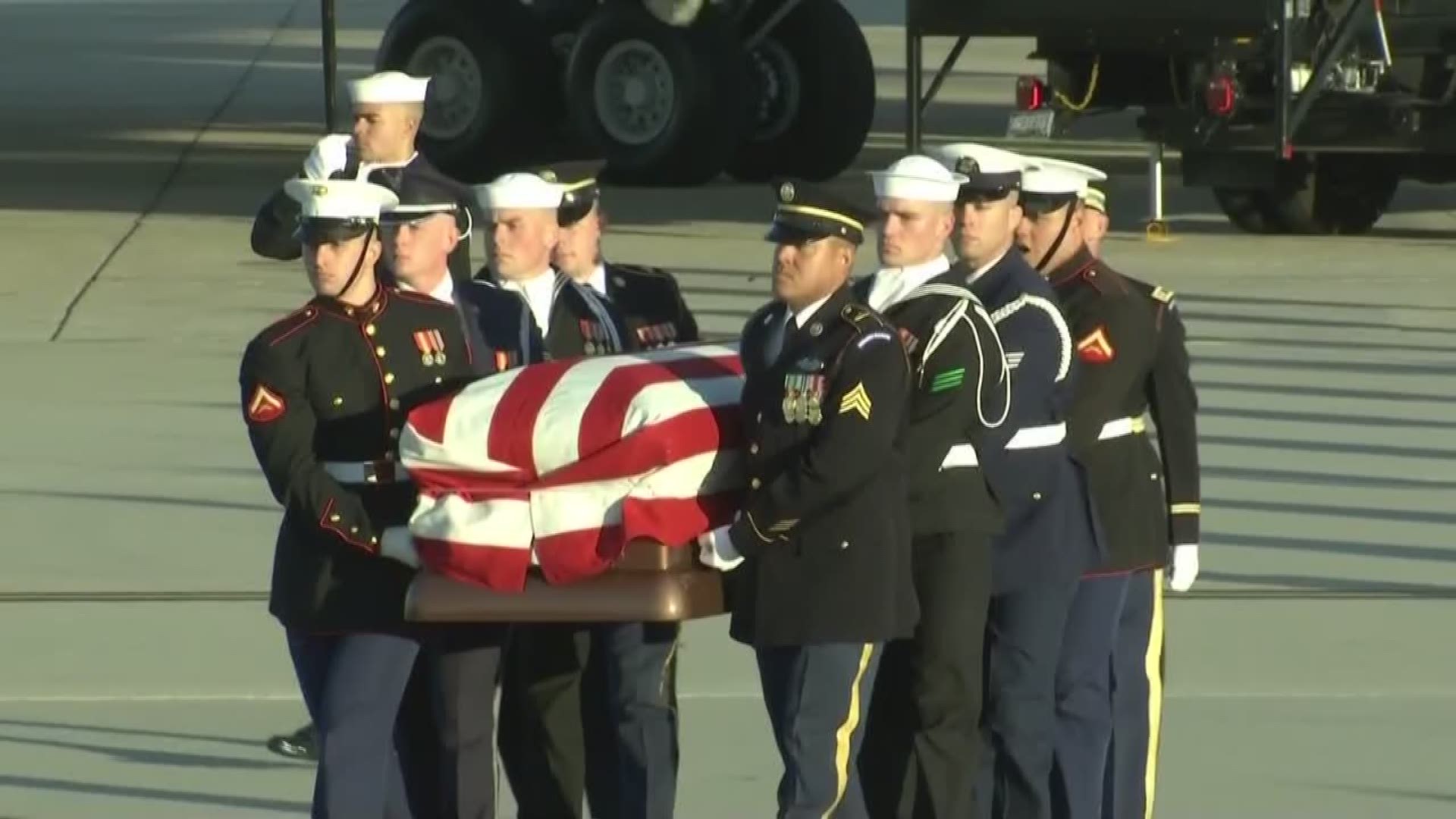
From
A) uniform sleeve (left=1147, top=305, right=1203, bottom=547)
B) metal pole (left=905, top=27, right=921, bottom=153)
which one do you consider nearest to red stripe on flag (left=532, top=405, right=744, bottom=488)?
uniform sleeve (left=1147, top=305, right=1203, bottom=547)

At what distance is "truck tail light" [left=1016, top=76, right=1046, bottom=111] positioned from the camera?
18.9 m

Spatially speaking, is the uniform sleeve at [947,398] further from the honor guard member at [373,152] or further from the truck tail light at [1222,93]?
the truck tail light at [1222,93]

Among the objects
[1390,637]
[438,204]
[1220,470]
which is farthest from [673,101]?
[438,204]

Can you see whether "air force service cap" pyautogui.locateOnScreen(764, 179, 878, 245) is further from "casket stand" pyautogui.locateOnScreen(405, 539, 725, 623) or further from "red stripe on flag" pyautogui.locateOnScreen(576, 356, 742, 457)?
"casket stand" pyautogui.locateOnScreen(405, 539, 725, 623)

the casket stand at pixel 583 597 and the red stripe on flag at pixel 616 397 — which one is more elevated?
the red stripe on flag at pixel 616 397

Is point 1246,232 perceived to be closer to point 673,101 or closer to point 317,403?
point 673,101

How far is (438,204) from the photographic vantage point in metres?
6.61

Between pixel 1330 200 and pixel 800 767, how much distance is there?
1386 centimetres

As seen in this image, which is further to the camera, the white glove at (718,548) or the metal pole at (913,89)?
the metal pole at (913,89)

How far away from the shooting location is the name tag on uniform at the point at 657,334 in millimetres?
7109

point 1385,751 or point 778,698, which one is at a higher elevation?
point 778,698

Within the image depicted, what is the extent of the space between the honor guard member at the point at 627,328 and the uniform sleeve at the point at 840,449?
592 millimetres

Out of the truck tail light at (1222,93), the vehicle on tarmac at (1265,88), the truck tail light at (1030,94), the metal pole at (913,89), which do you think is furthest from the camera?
the metal pole at (913,89)

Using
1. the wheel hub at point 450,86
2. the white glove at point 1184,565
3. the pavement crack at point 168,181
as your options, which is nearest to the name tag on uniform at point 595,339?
the white glove at point 1184,565
